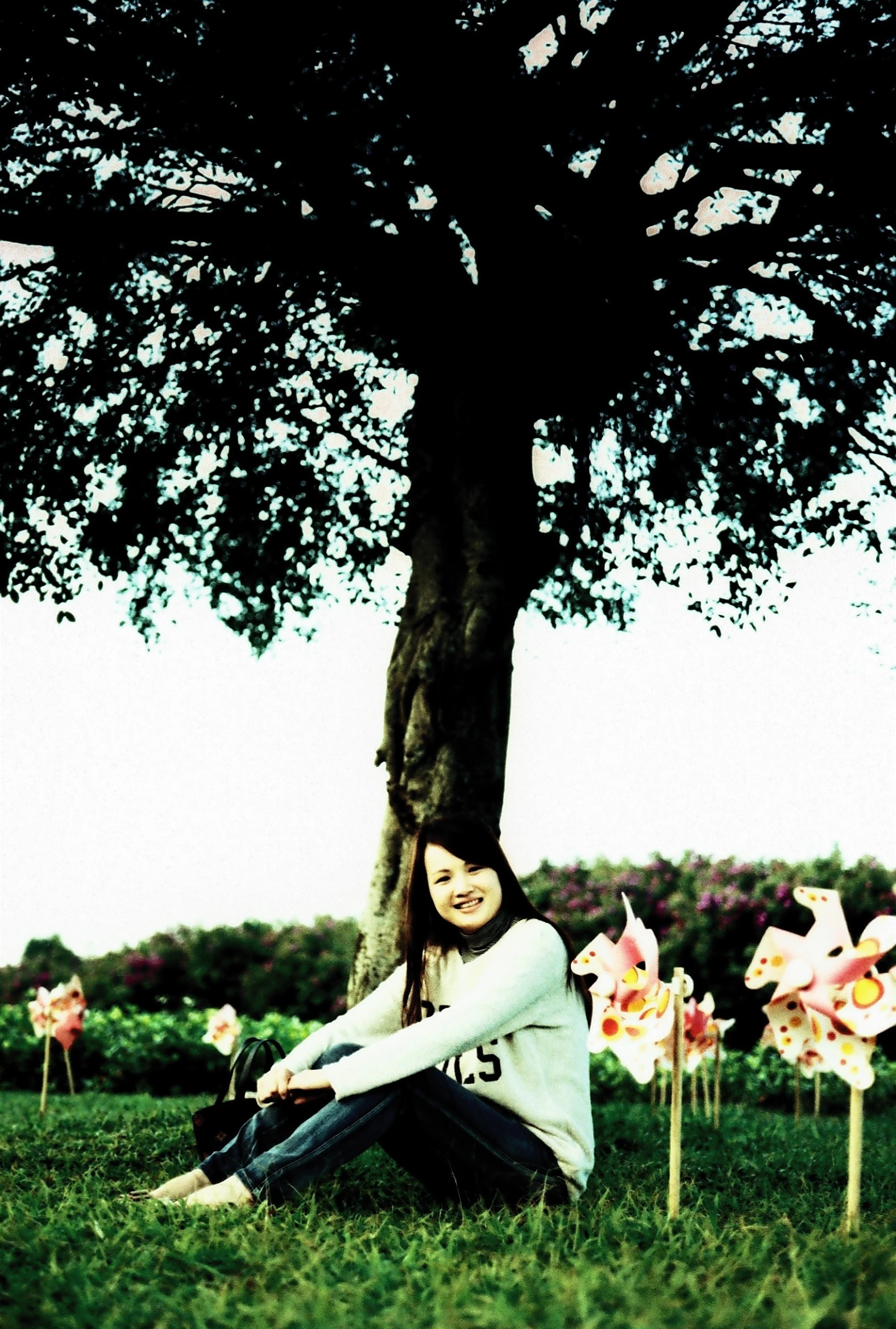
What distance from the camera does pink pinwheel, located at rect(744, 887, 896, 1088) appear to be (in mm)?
3404

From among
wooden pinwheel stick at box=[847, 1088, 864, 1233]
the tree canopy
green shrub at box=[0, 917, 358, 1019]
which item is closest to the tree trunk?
the tree canopy

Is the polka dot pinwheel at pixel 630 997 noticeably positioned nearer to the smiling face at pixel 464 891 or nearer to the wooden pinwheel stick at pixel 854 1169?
the smiling face at pixel 464 891

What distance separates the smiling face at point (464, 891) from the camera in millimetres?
3928

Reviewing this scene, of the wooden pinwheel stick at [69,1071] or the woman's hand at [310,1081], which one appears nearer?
the woman's hand at [310,1081]

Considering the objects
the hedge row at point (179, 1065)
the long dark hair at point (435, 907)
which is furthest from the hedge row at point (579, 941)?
the long dark hair at point (435, 907)

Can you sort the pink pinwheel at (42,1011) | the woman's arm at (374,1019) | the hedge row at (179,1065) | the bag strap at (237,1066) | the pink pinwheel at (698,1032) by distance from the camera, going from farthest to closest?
1. the hedge row at (179,1065)
2. the pink pinwheel at (42,1011)
3. the pink pinwheel at (698,1032)
4. the bag strap at (237,1066)
5. the woman's arm at (374,1019)

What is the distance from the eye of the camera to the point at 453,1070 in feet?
12.6

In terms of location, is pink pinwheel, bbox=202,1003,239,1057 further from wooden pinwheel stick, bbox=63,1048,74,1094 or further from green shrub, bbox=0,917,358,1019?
green shrub, bbox=0,917,358,1019

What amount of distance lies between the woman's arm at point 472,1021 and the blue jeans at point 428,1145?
0.07 meters

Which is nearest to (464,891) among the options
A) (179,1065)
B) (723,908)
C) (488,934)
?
(488,934)

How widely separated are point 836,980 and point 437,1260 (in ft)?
4.29

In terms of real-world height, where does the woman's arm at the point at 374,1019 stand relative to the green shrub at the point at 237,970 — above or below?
above

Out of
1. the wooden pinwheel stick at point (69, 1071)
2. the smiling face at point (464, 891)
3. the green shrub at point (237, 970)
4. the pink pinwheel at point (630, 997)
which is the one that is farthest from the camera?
the green shrub at point (237, 970)

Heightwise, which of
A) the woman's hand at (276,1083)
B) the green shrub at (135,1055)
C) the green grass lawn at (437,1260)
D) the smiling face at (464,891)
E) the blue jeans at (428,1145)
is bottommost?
the green shrub at (135,1055)
